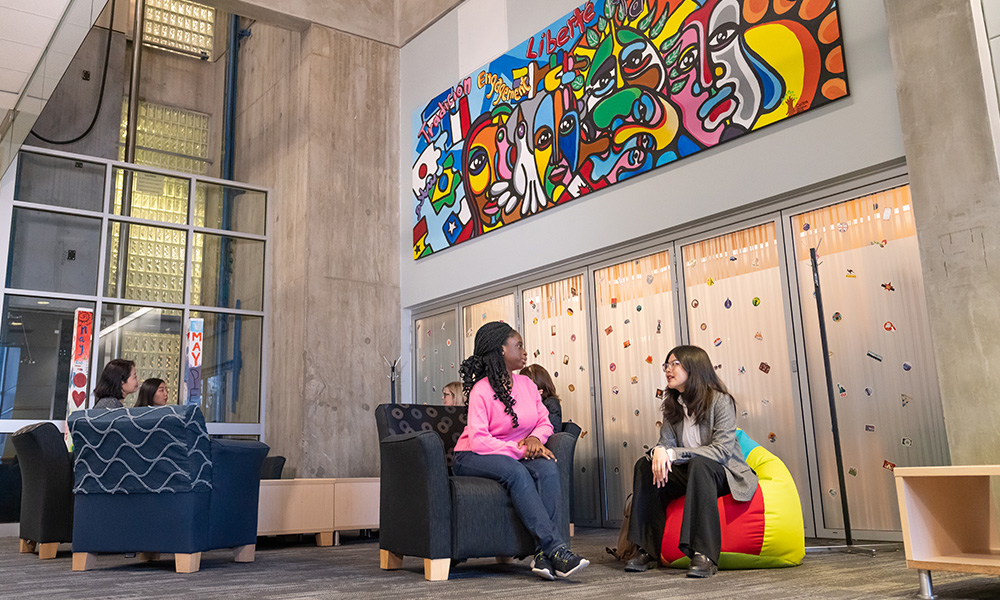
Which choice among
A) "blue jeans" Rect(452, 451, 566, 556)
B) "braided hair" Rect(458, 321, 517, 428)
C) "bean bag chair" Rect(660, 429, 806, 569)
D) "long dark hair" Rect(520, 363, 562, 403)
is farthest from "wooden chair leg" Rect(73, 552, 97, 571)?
"long dark hair" Rect(520, 363, 562, 403)

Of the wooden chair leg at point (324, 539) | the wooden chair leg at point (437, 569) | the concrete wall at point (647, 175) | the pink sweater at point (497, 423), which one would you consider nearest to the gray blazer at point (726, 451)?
the pink sweater at point (497, 423)

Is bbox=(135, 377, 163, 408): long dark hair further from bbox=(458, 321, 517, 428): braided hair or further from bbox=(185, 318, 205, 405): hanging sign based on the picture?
bbox=(185, 318, 205, 405): hanging sign

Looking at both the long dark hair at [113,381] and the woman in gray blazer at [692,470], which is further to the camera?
the long dark hair at [113,381]

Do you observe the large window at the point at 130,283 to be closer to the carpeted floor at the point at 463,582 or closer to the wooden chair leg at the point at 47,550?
the wooden chair leg at the point at 47,550

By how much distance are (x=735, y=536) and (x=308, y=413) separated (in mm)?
5194

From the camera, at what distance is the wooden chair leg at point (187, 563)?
3.73 meters

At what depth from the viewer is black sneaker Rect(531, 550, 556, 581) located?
322cm

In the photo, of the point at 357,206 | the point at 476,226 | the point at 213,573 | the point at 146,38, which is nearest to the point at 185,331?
the point at 357,206

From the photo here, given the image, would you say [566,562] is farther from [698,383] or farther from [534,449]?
[698,383]

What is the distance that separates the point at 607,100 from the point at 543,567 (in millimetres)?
4116

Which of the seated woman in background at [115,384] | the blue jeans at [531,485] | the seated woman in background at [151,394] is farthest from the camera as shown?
Answer: the seated woman in background at [151,394]

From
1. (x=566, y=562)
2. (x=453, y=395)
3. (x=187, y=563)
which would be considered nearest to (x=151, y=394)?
(x=187, y=563)

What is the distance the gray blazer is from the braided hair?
0.70 metres

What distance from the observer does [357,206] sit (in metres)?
8.59
